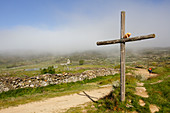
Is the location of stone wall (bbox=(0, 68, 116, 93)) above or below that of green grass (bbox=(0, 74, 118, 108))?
above

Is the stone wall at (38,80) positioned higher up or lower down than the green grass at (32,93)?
higher up

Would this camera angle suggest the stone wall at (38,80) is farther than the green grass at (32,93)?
Yes

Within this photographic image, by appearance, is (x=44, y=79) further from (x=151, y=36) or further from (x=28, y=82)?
(x=151, y=36)

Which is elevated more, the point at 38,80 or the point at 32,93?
the point at 38,80

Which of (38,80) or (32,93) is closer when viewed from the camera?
(32,93)

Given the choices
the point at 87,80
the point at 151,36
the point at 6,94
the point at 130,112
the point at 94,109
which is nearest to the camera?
the point at 151,36

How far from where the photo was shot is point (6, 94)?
434 inches

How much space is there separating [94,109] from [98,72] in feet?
40.8

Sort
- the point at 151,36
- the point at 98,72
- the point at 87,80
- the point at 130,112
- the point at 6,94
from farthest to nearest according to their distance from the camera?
1. the point at 98,72
2. the point at 87,80
3. the point at 6,94
4. the point at 130,112
5. the point at 151,36

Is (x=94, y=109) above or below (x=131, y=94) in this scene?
below

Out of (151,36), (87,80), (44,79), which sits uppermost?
(151,36)

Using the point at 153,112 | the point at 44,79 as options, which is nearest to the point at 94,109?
the point at 153,112

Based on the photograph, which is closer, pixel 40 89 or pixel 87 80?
pixel 40 89

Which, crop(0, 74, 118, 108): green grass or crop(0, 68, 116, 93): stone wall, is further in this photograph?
crop(0, 68, 116, 93): stone wall
